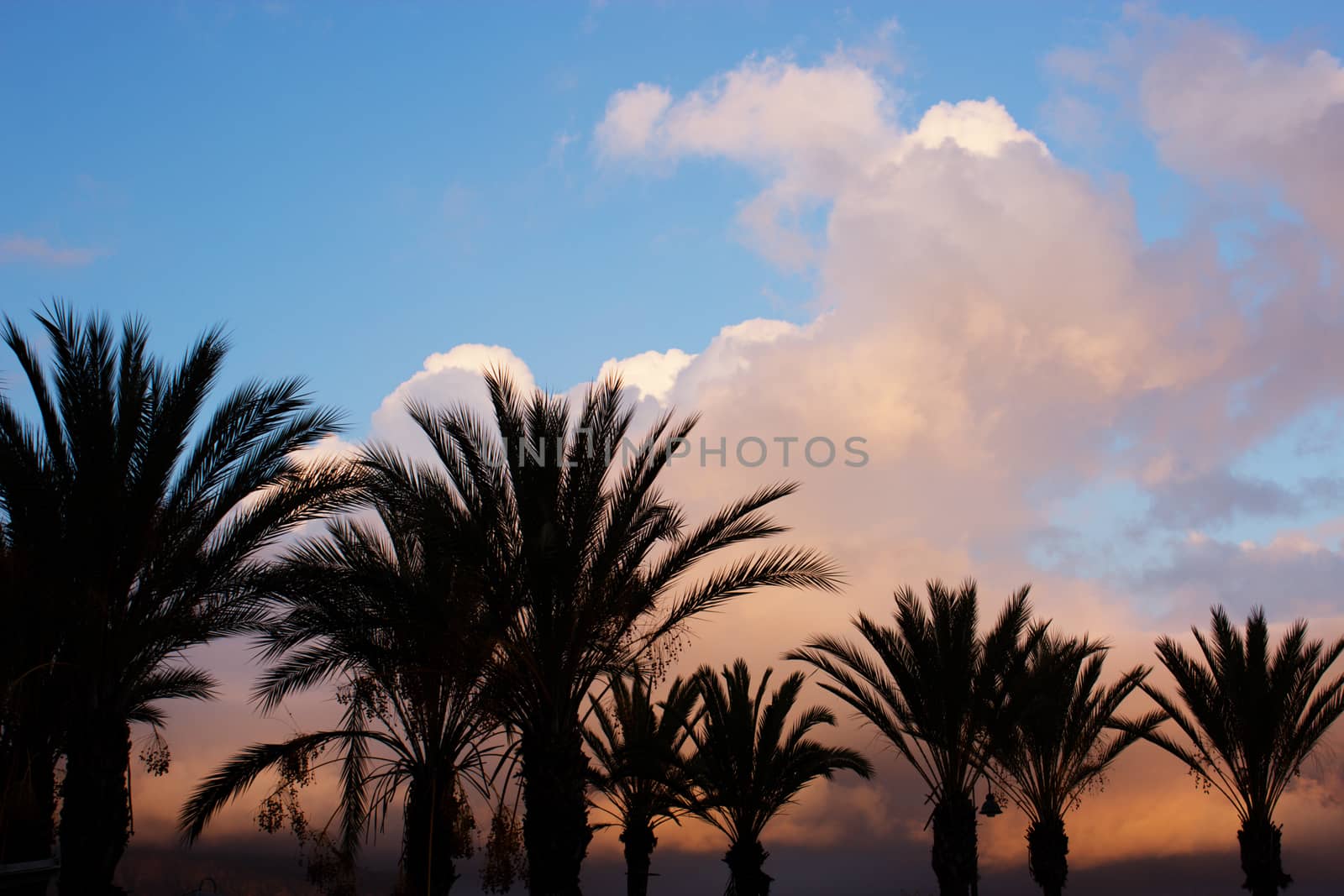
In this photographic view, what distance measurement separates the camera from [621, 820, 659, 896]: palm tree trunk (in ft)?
78.3

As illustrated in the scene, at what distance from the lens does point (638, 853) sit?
23859mm

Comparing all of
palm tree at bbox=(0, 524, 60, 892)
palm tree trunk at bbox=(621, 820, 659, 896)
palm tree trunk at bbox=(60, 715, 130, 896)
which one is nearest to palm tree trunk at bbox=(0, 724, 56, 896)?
palm tree at bbox=(0, 524, 60, 892)

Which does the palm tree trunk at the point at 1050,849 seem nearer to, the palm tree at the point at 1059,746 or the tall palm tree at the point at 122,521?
the palm tree at the point at 1059,746

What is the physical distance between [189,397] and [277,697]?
5482mm

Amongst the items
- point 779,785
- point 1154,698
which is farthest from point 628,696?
point 1154,698

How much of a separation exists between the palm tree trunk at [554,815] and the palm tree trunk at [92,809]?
4.64 metres

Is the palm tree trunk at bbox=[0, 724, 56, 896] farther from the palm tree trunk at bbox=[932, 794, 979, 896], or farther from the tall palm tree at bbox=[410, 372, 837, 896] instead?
the palm tree trunk at bbox=[932, 794, 979, 896]

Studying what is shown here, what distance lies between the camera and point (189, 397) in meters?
13.1

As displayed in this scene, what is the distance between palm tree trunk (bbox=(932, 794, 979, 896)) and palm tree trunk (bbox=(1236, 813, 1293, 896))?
5.63m

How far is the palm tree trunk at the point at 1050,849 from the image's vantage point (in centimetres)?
2230

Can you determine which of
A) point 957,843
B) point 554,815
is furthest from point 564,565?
point 957,843

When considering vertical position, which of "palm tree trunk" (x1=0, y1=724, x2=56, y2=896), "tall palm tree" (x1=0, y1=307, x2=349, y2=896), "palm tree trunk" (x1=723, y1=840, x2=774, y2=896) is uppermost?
"tall palm tree" (x1=0, y1=307, x2=349, y2=896)

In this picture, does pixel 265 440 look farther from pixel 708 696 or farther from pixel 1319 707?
pixel 1319 707

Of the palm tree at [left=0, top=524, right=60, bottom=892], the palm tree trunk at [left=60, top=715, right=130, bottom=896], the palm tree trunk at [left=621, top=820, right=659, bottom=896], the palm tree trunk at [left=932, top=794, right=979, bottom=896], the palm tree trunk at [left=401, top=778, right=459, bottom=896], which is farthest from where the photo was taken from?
the palm tree trunk at [left=621, top=820, right=659, bottom=896]
